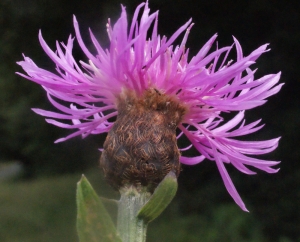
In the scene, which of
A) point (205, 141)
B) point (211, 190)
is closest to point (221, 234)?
point (211, 190)

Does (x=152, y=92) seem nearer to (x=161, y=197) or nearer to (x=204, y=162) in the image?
(x=161, y=197)

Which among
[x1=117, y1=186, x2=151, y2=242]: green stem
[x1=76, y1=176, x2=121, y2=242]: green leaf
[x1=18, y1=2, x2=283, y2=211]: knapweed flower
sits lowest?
[x1=117, y1=186, x2=151, y2=242]: green stem

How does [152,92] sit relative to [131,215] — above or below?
above

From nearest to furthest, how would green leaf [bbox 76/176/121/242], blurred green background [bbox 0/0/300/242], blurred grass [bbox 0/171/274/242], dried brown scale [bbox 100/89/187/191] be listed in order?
1. green leaf [bbox 76/176/121/242]
2. dried brown scale [bbox 100/89/187/191]
3. blurred green background [bbox 0/0/300/242]
4. blurred grass [bbox 0/171/274/242]

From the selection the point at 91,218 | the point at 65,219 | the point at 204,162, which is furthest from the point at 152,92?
the point at 65,219

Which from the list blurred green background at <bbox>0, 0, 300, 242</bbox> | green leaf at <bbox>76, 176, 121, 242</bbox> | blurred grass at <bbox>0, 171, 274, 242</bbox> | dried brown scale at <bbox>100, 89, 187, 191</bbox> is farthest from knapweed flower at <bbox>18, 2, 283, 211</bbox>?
blurred grass at <bbox>0, 171, 274, 242</bbox>

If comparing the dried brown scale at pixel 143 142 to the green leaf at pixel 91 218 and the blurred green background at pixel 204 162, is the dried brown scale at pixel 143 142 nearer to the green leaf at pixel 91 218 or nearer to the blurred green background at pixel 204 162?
the green leaf at pixel 91 218

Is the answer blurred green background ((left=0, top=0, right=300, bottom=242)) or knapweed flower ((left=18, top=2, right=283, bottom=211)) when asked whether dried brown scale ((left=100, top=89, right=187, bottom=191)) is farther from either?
blurred green background ((left=0, top=0, right=300, bottom=242))
